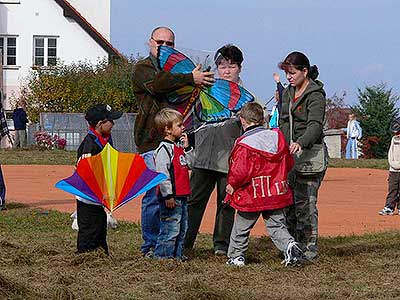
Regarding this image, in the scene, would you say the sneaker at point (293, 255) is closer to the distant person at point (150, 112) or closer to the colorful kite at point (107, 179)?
the distant person at point (150, 112)

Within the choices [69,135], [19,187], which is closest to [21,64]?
[69,135]

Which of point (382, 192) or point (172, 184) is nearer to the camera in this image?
point (172, 184)

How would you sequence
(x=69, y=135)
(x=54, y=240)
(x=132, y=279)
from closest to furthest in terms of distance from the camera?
(x=132, y=279), (x=54, y=240), (x=69, y=135)

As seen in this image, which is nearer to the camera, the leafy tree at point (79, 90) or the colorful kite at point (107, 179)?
the colorful kite at point (107, 179)

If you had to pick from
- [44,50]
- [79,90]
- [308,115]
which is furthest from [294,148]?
[44,50]

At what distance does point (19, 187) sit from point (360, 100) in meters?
29.9

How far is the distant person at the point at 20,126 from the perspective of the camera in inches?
1475

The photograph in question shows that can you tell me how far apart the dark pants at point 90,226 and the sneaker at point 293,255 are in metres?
1.75

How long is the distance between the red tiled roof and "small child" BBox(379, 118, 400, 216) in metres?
36.6

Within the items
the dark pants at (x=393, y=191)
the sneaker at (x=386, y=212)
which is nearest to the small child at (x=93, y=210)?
the sneaker at (x=386, y=212)

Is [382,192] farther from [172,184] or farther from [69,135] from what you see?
[69,135]

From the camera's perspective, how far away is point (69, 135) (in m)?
38.3

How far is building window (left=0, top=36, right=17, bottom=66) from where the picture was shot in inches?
2057

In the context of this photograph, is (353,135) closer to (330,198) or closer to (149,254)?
(330,198)
